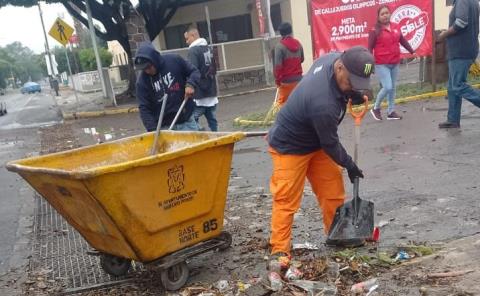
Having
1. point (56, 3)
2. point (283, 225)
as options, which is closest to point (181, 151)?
point (283, 225)

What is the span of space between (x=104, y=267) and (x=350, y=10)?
30.1ft

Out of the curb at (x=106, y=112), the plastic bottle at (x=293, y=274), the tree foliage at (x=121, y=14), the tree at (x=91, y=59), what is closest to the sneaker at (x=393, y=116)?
the plastic bottle at (x=293, y=274)

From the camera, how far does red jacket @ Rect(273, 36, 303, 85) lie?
29.2 feet

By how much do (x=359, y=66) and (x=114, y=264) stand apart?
2.46 meters

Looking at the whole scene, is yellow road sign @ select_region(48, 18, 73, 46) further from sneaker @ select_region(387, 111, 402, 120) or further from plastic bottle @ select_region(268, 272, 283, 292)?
plastic bottle @ select_region(268, 272, 283, 292)

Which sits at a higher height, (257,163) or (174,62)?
(174,62)

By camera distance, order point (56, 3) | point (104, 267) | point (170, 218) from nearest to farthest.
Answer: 1. point (170, 218)
2. point (104, 267)
3. point (56, 3)

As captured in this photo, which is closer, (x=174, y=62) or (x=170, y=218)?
(x=170, y=218)

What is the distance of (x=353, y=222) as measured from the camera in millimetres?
3982

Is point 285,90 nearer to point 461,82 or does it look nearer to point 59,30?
point 461,82

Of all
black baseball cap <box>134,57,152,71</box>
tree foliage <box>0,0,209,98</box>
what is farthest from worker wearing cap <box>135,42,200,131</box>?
tree foliage <box>0,0,209,98</box>

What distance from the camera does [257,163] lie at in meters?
7.58

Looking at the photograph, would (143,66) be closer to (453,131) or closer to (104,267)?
(104,267)

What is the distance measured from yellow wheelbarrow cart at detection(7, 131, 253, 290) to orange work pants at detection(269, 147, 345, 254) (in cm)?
42
